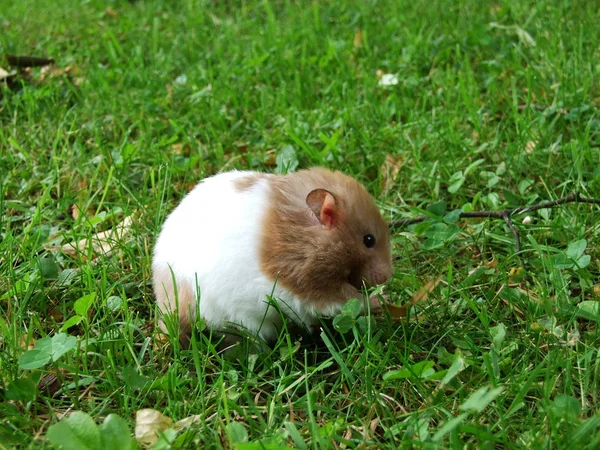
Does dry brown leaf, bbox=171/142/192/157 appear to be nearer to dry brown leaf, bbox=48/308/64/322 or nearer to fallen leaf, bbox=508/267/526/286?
dry brown leaf, bbox=48/308/64/322

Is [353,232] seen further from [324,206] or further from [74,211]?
[74,211]

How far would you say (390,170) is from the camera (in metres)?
3.86

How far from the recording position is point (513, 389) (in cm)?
226

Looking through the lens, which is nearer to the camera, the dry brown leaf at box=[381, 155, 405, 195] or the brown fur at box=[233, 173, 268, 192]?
the brown fur at box=[233, 173, 268, 192]

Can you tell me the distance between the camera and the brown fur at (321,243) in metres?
2.56

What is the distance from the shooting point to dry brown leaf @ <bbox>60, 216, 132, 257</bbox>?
326 cm

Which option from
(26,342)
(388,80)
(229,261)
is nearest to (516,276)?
(229,261)

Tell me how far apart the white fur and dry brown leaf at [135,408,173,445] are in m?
0.44

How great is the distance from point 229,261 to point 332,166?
151cm

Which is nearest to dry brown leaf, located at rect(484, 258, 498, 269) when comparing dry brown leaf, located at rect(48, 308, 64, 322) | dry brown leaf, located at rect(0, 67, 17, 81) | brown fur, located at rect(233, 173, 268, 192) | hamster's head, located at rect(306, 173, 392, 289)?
hamster's head, located at rect(306, 173, 392, 289)

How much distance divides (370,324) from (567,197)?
50.4 inches

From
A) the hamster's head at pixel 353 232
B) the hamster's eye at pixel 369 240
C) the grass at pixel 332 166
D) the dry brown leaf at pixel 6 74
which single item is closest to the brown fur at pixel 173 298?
the grass at pixel 332 166

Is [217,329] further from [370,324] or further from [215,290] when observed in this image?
[370,324]

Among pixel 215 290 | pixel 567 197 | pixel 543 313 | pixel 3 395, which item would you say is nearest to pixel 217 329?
pixel 215 290
